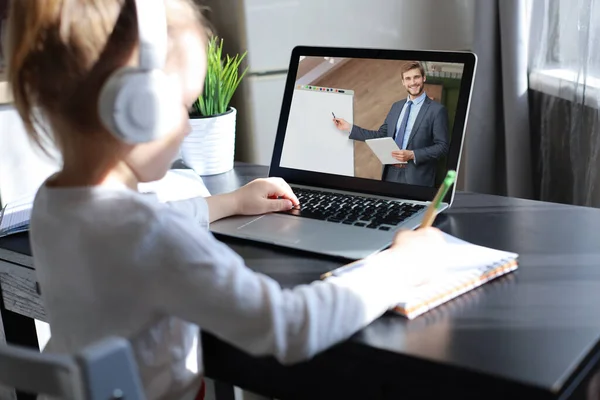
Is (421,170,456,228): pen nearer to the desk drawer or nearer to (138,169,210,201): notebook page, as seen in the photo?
(138,169,210,201): notebook page

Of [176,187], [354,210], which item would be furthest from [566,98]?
[176,187]

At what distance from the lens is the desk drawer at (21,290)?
1.17 meters

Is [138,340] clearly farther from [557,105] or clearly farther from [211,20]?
[211,20]

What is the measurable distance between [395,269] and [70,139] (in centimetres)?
40

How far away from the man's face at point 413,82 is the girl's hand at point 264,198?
0.87 feet

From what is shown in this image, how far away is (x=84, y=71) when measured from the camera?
735 millimetres

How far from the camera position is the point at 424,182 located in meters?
1.22

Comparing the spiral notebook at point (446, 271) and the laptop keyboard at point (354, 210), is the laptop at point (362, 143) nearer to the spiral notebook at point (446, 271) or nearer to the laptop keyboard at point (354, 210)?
the laptop keyboard at point (354, 210)

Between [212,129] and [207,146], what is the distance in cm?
4

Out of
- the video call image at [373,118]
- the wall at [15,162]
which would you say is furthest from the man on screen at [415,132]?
the wall at [15,162]

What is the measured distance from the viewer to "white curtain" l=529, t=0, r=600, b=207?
1427 millimetres

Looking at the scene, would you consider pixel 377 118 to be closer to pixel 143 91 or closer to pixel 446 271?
pixel 446 271

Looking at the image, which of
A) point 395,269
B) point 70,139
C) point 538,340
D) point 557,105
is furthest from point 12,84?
point 557,105

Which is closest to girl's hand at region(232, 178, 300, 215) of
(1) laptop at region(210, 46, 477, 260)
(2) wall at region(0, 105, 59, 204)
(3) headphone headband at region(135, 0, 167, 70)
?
(1) laptop at region(210, 46, 477, 260)
